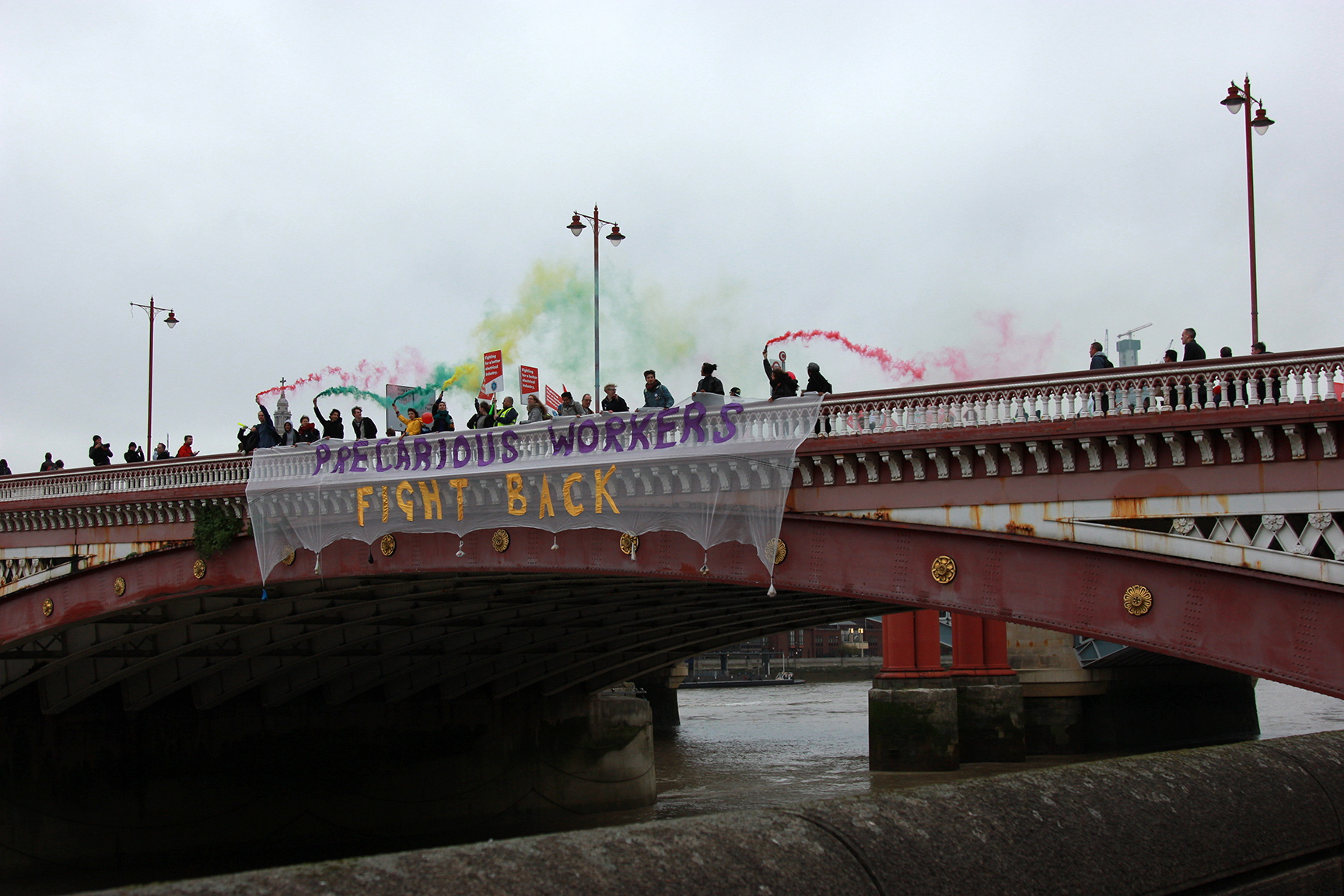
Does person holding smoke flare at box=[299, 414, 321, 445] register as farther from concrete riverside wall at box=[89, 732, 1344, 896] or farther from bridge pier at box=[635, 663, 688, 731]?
bridge pier at box=[635, 663, 688, 731]

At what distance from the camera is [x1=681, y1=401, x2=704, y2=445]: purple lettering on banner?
22000mm

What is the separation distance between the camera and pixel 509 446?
2462 cm

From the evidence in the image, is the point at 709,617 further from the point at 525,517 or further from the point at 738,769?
the point at 738,769

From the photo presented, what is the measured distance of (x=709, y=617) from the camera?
3638 centimetres

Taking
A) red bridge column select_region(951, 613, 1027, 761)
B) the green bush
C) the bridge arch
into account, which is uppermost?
the green bush

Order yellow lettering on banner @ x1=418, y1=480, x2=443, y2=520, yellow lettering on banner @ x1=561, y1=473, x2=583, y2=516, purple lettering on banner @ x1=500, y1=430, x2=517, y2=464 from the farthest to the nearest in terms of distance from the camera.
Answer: yellow lettering on banner @ x1=418, y1=480, x2=443, y2=520 < purple lettering on banner @ x1=500, y1=430, x2=517, y2=464 < yellow lettering on banner @ x1=561, y1=473, x2=583, y2=516

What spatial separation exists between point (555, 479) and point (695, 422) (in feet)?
11.0

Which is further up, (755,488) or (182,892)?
(755,488)

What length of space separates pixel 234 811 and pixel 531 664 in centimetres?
934

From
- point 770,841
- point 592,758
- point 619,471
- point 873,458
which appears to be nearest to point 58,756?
point 592,758

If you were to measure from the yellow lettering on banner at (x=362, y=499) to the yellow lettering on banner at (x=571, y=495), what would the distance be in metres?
5.15

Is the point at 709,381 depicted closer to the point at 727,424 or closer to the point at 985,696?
the point at 727,424

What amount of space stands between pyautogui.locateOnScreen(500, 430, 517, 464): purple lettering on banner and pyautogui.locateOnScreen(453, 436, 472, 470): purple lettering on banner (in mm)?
817

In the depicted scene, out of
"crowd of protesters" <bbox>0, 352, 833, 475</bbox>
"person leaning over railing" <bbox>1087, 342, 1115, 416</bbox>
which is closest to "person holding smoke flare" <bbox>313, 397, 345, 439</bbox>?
"crowd of protesters" <bbox>0, 352, 833, 475</bbox>
